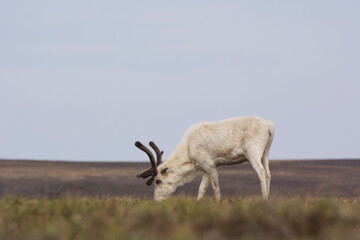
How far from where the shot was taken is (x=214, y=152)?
15.7 metres

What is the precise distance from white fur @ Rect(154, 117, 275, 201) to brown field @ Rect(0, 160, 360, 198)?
9.24 meters

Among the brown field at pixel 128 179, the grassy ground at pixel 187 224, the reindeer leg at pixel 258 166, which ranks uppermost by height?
the reindeer leg at pixel 258 166

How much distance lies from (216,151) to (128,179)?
15.3m

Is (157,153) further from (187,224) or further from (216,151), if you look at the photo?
(187,224)

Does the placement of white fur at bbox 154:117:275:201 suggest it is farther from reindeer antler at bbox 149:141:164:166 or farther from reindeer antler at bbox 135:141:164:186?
reindeer antler at bbox 149:141:164:166

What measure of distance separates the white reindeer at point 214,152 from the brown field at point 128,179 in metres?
9.20

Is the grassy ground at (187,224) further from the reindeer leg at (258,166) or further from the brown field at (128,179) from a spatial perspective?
the brown field at (128,179)

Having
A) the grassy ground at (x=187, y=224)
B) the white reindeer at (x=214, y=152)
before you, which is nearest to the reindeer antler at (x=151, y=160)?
the white reindeer at (x=214, y=152)

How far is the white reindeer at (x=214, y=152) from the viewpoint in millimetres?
15344

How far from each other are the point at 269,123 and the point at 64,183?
49.7 ft

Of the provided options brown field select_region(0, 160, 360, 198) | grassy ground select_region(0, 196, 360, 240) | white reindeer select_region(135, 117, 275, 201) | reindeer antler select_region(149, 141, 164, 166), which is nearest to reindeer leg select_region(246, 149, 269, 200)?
white reindeer select_region(135, 117, 275, 201)

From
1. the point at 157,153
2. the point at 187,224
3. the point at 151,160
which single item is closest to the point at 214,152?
the point at 151,160

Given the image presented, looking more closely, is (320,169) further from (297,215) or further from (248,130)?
(297,215)

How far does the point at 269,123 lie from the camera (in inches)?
617
